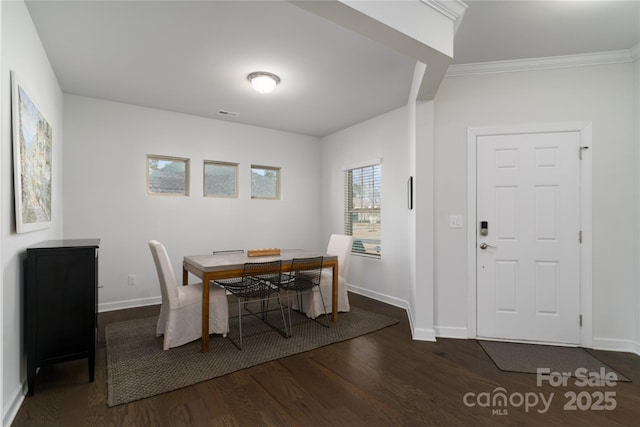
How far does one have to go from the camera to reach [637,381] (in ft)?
7.59

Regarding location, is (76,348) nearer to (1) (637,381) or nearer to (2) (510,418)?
(2) (510,418)

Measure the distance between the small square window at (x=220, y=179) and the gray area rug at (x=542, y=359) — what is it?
3.99 metres

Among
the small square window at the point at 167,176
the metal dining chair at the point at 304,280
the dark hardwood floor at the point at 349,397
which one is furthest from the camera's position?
the small square window at the point at 167,176

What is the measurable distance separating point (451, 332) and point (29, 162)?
389 cm

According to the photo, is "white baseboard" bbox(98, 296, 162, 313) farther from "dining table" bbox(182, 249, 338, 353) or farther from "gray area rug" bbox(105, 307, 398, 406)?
"dining table" bbox(182, 249, 338, 353)

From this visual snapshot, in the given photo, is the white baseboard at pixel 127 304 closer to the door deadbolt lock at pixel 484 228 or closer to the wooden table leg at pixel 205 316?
the wooden table leg at pixel 205 316

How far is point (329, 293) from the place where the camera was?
12.6 ft

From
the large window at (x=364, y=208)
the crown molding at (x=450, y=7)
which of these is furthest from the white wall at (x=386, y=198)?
the crown molding at (x=450, y=7)

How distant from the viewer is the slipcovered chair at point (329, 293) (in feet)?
12.2

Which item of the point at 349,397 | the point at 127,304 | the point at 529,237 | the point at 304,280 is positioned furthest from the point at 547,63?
the point at 127,304

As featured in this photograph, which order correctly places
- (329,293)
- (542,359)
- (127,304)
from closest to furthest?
(542,359), (329,293), (127,304)

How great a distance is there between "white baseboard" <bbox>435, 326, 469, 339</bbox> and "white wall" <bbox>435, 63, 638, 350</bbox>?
0.02m

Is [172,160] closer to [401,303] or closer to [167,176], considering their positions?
[167,176]

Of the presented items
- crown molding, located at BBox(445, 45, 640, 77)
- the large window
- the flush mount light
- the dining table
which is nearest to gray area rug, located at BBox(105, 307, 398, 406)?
the dining table
